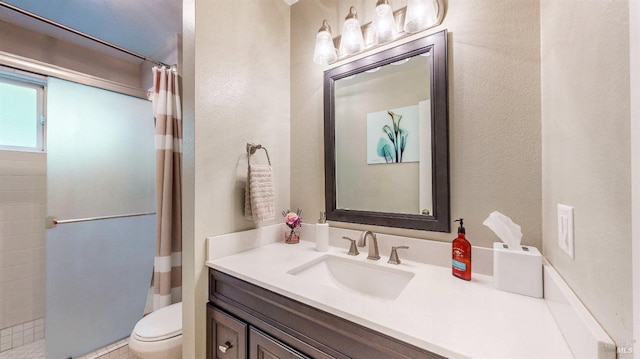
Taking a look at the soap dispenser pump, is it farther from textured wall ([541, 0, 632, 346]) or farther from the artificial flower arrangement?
textured wall ([541, 0, 632, 346])

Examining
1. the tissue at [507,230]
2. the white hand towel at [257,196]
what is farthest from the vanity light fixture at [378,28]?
the tissue at [507,230]

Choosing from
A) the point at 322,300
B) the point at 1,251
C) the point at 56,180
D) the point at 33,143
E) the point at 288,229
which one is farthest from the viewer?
the point at 33,143

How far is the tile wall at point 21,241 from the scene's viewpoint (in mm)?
1771

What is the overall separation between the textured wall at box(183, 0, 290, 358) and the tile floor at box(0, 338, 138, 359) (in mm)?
1065

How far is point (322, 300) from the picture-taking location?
75 cm

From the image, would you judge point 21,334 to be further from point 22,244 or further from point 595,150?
point 595,150

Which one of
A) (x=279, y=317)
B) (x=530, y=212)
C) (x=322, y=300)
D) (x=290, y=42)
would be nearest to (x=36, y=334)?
(x=279, y=317)

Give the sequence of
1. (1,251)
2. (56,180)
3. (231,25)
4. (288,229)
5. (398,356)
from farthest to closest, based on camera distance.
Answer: (1,251) < (56,180) < (288,229) < (231,25) < (398,356)

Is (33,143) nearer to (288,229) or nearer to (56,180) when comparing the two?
(56,180)

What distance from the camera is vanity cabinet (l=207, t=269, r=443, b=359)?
65 cm

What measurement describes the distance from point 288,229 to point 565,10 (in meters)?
1.45

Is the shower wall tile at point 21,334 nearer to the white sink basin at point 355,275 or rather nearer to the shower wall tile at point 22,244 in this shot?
the shower wall tile at point 22,244

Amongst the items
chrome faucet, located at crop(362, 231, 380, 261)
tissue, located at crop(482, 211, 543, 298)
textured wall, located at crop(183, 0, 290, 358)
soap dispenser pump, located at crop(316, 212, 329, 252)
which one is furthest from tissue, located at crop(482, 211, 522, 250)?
textured wall, located at crop(183, 0, 290, 358)

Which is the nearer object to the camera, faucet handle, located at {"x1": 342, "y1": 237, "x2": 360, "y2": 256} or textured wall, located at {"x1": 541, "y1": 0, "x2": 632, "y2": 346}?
textured wall, located at {"x1": 541, "y1": 0, "x2": 632, "y2": 346}
